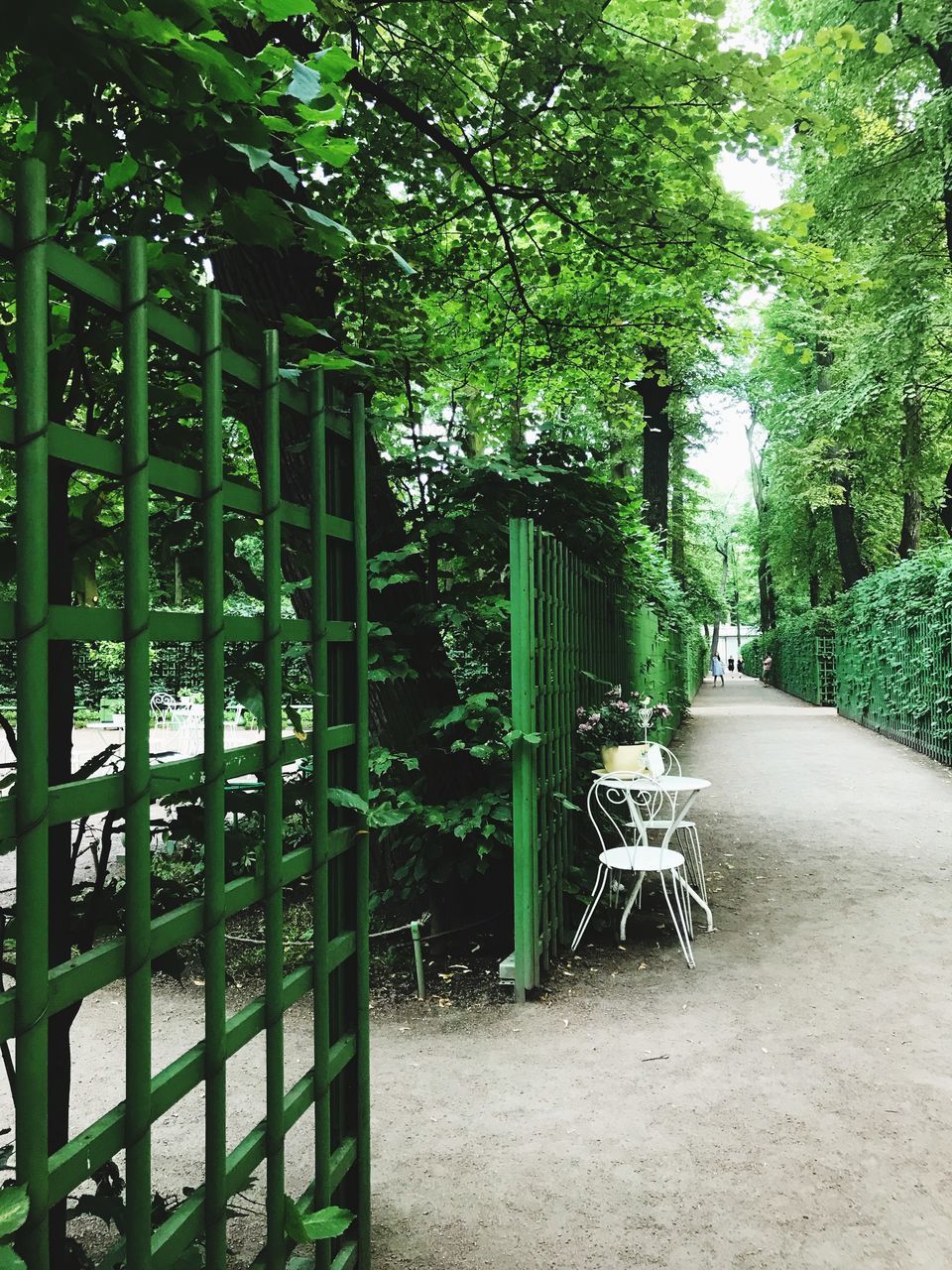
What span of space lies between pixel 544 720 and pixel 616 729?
161 centimetres

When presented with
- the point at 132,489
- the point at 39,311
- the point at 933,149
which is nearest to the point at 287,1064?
the point at 132,489

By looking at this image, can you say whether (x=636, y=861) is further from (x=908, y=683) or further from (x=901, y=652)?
(x=901, y=652)

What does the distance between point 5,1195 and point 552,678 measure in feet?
13.8

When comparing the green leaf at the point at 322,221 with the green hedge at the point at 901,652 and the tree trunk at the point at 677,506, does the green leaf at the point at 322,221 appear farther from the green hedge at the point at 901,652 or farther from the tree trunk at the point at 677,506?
the tree trunk at the point at 677,506

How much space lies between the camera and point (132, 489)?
1455 mm

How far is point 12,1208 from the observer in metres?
1.06

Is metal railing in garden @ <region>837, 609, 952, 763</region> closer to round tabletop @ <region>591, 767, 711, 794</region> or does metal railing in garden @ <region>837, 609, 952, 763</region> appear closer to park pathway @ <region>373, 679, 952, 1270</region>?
park pathway @ <region>373, 679, 952, 1270</region>

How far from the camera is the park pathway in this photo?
271 cm

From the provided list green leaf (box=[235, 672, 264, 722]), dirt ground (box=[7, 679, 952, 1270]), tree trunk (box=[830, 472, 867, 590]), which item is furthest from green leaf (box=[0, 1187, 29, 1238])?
tree trunk (box=[830, 472, 867, 590])

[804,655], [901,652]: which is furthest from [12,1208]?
[804,655]

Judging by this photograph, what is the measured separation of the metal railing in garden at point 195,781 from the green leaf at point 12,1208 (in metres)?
0.09

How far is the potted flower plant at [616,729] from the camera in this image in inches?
222

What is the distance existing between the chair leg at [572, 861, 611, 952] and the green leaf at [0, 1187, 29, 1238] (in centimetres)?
447

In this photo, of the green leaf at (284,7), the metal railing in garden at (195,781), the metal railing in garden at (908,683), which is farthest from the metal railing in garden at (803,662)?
the green leaf at (284,7)
